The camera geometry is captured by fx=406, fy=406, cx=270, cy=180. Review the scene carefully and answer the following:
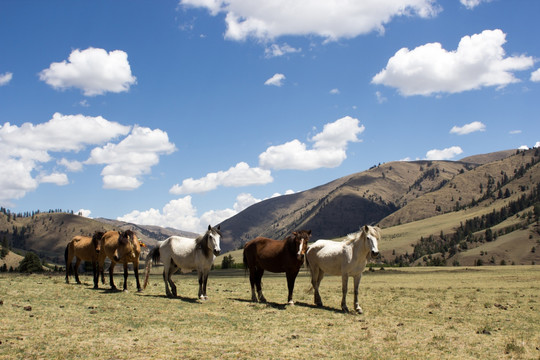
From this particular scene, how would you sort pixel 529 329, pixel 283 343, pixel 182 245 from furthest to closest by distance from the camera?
pixel 182 245 → pixel 529 329 → pixel 283 343

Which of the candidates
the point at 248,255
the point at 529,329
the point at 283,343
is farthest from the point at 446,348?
the point at 248,255

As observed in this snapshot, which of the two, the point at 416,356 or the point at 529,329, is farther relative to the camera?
the point at 529,329

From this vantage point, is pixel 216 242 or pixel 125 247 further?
pixel 125 247

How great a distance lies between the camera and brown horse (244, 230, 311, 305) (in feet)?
60.2

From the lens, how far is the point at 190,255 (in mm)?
19219

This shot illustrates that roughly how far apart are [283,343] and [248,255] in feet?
31.1

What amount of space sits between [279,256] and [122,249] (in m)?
7.76

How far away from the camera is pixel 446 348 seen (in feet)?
36.9

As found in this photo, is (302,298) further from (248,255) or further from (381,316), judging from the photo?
(381,316)

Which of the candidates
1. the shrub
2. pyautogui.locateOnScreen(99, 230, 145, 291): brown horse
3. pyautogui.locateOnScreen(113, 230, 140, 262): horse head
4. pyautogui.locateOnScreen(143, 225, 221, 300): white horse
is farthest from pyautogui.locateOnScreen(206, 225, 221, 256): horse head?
the shrub

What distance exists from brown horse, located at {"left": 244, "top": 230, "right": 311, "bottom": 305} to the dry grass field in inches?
56.1

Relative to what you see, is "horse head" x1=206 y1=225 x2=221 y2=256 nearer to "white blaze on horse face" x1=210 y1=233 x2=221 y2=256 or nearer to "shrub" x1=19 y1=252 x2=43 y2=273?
"white blaze on horse face" x1=210 y1=233 x2=221 y2=256

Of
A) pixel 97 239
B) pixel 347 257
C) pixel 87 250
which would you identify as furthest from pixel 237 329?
pixel 87 250

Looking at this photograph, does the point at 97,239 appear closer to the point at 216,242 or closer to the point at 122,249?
the point at 122,249
